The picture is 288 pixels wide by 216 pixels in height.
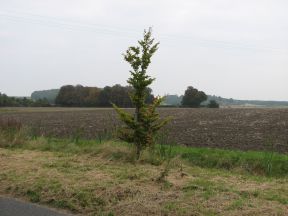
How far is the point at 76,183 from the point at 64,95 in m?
103

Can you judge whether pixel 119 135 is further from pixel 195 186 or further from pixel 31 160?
pixel 195 186

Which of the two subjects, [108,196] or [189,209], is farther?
[108,196]

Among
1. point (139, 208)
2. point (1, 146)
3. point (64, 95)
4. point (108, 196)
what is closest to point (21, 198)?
point (108, 196)

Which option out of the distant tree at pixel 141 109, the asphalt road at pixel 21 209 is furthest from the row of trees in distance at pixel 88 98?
the asphalt road at pixel 21 209

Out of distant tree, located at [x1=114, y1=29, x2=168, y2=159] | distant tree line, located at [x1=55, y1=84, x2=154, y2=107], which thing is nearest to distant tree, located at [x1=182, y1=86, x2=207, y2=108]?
distant tree line, located at [x1=55, y1=84, x2=154, y2=107]

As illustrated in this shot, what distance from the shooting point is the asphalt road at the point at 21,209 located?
7.37 metres

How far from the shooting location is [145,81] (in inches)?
497

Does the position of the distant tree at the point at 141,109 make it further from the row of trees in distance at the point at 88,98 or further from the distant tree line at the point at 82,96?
Result: the distant tree line at the point at 82,96

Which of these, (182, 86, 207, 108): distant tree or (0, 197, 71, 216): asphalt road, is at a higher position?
(182, 86, 207, 108): distant tree

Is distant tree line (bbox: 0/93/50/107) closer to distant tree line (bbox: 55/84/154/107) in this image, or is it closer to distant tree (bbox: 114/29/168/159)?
distant tree line (bbox: 55/84/154/107)

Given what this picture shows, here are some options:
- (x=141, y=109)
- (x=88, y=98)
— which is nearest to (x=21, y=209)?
(x=141, y=109)

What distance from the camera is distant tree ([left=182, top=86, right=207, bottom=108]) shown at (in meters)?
109

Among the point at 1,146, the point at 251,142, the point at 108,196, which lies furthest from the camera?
the point at 251,142

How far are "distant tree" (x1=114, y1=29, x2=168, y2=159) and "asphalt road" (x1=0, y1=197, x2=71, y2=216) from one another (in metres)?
4.82
